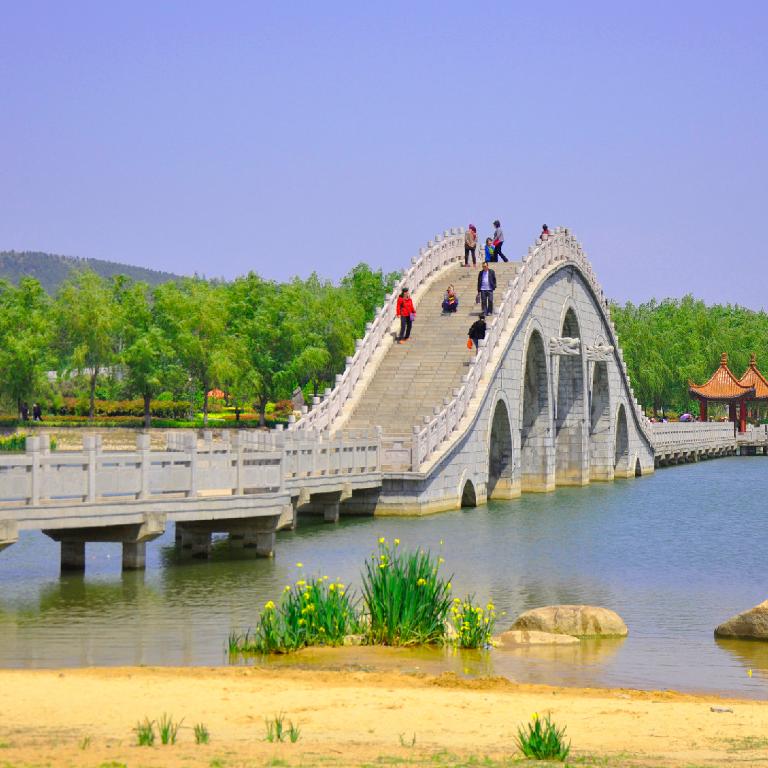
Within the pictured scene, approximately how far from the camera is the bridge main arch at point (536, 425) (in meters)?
43.7

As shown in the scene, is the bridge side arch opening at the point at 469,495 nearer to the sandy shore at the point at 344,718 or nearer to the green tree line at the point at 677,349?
the sandy shore at the point at 344,718

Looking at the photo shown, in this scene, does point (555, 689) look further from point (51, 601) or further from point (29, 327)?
point (29, 327)

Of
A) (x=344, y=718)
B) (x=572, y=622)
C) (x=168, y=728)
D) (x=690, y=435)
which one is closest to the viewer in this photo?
(x=168, y=728)

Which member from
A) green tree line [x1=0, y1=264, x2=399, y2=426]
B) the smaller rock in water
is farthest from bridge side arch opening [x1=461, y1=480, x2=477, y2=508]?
green tree line [x1=0, y1=264, x2=399, y2=426]

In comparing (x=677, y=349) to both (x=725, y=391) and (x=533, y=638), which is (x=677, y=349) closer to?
(x=725, y=391)

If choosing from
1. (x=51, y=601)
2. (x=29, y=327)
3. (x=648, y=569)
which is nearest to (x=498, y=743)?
(x=51, y=601)

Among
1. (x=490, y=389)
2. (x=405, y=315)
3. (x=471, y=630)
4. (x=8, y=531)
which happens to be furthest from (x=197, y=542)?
(x=405, y=315)

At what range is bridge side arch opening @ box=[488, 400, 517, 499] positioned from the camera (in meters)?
39.0

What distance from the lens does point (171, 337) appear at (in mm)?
64250

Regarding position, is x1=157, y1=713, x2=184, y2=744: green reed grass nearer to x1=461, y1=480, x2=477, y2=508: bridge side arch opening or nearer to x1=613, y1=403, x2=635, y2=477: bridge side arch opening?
x1=461, y1=480, x2=477, y2=508: bridge side arch opening

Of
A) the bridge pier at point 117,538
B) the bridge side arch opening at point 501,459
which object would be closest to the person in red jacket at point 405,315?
the bridge side arch opening at point 501,459

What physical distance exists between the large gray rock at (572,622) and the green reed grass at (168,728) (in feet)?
21.2

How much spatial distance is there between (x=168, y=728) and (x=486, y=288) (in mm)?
29763

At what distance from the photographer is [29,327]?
204ft
